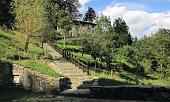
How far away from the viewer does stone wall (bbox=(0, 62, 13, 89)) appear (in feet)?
123

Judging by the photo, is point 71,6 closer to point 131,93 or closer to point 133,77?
point 133,77

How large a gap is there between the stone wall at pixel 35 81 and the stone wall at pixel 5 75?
0.52m

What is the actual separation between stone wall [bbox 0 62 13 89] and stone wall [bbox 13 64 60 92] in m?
0.52

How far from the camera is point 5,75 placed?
1495 inches

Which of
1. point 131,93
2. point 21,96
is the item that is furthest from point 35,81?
point 131,93

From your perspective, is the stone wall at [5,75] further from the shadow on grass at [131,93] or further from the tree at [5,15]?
the tree at [5,15]

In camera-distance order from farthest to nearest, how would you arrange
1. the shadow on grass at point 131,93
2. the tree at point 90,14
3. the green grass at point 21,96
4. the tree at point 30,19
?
the tree at point 90,14
the tree at point 30,19
the green grass at point 21,96
the shadow on grass at point 131,93

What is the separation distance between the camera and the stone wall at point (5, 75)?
37.4m

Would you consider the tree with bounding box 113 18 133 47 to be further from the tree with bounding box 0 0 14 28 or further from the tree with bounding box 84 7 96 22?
the tree with bounding box 0 0 14 28

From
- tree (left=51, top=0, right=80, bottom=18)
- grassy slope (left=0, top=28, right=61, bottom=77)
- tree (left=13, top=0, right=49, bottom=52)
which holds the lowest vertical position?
grassy slope (left=0, top=28, right=61, bottom=77)

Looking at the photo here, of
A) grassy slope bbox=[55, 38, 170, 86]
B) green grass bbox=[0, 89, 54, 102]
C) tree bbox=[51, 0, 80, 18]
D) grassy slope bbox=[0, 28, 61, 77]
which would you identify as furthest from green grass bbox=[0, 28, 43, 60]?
tree bbox=[51, 0, 80, 18]

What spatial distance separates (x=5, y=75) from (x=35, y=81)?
130 inches

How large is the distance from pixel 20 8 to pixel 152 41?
3790 cm

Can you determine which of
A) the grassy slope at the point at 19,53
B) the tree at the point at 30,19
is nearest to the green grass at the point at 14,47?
the grassy slope at the point at 19,53
